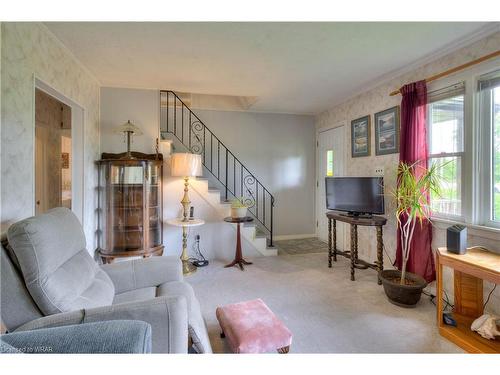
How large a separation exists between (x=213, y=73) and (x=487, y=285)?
344cm

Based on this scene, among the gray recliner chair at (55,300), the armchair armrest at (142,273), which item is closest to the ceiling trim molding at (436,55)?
the gray recliner chair at (55,300)

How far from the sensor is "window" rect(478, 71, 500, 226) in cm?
200

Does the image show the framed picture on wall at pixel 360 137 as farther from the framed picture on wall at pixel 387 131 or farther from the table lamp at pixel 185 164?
the table lamp at pixel 185 164

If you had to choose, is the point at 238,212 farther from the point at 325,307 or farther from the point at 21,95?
the point at 21,95

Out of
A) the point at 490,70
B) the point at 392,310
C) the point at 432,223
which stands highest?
the point at 490,70

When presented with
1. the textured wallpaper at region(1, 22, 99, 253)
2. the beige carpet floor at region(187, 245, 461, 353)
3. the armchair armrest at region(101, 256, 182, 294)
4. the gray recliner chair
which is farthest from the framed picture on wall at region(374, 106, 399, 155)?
the textured wallpaper at region(1, 22, 99, 253)

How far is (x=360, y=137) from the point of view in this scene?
3535 mm

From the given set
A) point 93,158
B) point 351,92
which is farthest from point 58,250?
point 351,92

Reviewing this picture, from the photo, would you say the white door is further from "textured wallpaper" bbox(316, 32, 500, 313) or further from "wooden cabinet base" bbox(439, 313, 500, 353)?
"wooden cabinet base" bbox(439, 313, 500, 353)

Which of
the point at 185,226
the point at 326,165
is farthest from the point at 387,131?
the point at 185,226

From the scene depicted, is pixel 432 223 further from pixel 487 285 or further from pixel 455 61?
pixel 455 61

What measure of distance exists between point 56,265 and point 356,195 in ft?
10.1

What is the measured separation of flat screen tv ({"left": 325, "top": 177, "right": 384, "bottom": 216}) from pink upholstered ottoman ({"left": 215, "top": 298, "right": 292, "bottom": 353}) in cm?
199

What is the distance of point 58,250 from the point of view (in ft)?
4.23
